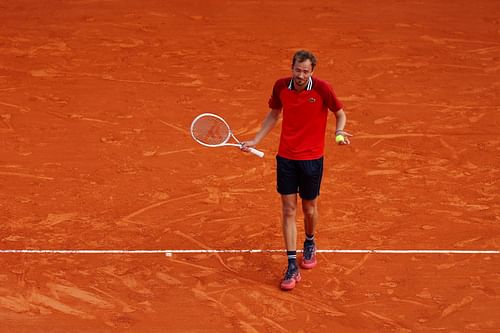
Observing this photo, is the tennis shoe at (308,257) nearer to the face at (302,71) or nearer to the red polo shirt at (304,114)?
the red polo shirt at (304,114)

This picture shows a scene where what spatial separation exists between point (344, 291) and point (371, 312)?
42cm

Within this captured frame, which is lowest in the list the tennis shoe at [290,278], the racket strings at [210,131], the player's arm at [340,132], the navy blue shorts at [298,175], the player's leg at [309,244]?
the tennis shoe at [290,278]

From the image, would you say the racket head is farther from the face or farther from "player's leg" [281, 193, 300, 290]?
the face

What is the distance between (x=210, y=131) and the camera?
9.05 metres

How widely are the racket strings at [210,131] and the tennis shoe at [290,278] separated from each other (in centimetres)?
146

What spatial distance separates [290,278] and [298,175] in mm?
1033

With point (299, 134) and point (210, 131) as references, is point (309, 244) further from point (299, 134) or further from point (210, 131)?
point (210, 131)

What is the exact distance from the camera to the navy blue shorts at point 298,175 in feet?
27.8

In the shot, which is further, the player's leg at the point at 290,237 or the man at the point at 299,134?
the player's leg at the point at 290,237

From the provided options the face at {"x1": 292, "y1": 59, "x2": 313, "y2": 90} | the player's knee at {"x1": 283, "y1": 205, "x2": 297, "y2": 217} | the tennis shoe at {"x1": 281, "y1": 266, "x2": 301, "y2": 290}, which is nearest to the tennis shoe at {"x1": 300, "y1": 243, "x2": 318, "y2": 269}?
the tennis shoe at {"x1": 281, "y1": 266, "x2": 301, "y2": 290}

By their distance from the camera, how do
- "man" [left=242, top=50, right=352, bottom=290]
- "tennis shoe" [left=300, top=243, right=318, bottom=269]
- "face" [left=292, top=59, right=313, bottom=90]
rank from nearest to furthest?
1. "face" [left=292, top=59, right=313, bottom=90]
2. "man" [left=242, top=50, right=352, bottom=290]
3. "tennis shoe" [left=300, top=243, right=318, bottom=269]

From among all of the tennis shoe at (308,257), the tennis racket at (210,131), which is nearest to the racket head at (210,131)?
the tennis racket at (210,131)

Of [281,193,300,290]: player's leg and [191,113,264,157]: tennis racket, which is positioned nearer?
[281,193,300,290]: player's leg

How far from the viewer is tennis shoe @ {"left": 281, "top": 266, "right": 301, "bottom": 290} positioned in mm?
8727
